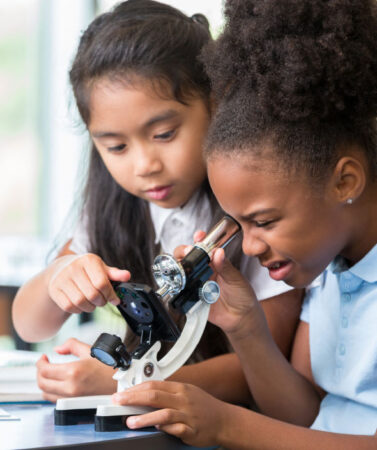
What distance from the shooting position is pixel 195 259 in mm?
1022

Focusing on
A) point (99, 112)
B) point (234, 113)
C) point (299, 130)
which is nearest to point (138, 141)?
point (99, 112)

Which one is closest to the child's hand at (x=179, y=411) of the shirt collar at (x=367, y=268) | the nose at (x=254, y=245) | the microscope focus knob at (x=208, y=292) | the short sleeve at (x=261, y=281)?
the microscope focus knob at (x=208, y=292)

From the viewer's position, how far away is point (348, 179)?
1.05 m

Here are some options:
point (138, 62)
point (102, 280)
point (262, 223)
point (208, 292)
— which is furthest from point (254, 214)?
point (138, 62)

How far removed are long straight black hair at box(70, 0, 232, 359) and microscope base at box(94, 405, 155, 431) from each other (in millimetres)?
619

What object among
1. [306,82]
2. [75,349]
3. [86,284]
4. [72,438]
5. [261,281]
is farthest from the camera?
[261,281]

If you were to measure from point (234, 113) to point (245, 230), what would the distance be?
186 millimetres

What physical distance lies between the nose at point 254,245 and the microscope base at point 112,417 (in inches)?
12.5

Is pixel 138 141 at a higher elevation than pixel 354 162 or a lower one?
higher

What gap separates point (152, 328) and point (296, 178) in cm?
31

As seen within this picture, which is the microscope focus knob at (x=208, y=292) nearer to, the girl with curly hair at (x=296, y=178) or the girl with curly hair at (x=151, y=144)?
the girl with curly hair at (x=296, y=178)

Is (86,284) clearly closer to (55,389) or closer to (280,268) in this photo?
(55,389)

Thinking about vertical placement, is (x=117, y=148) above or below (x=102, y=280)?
above

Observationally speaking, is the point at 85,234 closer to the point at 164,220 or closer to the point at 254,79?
the point at 164,220
